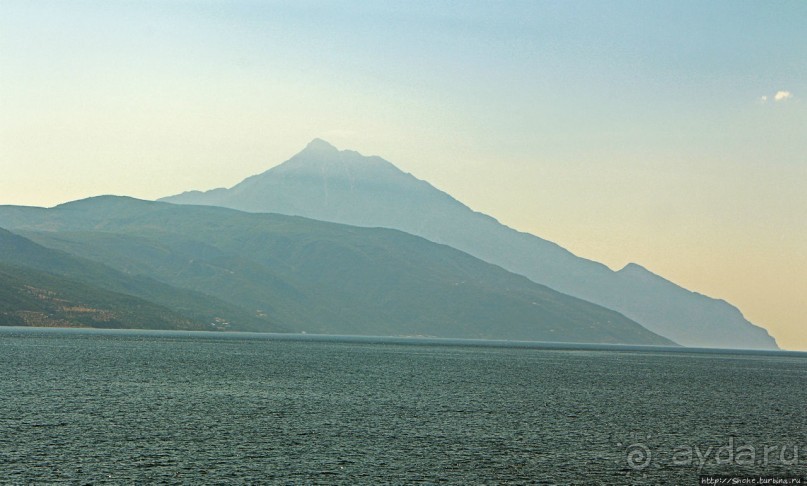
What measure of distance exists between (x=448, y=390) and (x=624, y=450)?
217ft

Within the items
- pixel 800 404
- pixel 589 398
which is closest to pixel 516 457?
pixel 589 398

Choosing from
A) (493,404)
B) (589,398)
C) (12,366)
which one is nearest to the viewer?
(493,404)

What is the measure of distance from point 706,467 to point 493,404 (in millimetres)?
52620

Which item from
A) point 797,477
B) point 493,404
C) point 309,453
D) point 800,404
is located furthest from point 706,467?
point 800,404

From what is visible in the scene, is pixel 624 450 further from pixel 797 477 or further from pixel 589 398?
pixel 589 398

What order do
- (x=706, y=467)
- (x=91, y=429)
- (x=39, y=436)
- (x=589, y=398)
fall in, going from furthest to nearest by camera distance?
(x=589, y=398) → (x=91, y=429) → (x=39, y=436) → (x=706, y=467)

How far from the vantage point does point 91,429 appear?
7888cm

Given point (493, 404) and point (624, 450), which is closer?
point (624, 450)

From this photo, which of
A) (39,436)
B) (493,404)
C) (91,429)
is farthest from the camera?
(493,404)

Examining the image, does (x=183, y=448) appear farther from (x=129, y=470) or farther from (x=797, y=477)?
(x=797, y=477)

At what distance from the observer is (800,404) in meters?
141

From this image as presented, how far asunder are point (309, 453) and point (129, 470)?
15.1 m

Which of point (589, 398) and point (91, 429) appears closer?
point (91, 429)

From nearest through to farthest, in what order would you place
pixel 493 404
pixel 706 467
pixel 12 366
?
pixel 706 467 → pixel 493 404 → pixel 12 366
